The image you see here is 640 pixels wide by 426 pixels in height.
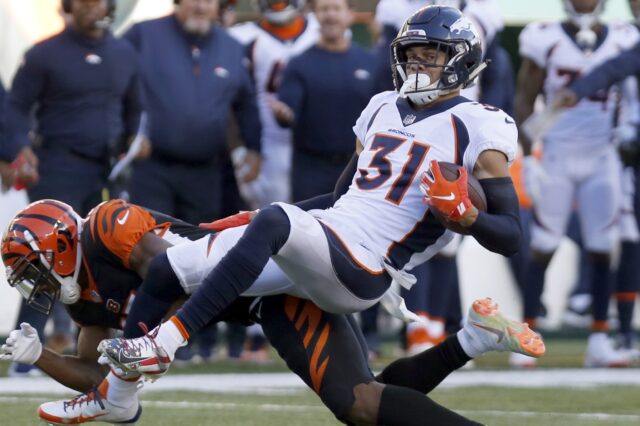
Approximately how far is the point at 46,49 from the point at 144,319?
3.16 m

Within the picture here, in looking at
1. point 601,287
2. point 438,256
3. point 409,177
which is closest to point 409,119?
point 409,177

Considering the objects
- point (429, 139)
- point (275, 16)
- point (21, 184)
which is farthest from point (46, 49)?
point (429, 139)

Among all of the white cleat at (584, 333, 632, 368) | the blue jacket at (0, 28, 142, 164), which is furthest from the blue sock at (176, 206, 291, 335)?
the white cleat at (584, 333, 632, 368)

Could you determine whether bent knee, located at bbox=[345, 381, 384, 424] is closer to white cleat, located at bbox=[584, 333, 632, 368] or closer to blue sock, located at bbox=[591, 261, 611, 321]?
white cleat, located at bbox=[584, 333, 632, 368]

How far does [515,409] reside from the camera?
602 centimetres

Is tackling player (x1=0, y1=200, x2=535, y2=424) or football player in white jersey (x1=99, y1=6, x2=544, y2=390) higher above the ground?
football player in white jersey (x1=99, y1=6, x2=544, y2=390)

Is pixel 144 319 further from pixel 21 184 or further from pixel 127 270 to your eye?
Answer: pixel 21 184

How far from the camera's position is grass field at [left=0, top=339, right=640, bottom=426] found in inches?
218

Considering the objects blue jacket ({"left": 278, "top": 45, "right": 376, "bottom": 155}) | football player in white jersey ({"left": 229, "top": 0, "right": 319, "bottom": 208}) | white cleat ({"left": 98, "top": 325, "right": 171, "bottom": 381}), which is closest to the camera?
white cleat ({"left": 98, "top": 325, "right": 171, "bottom": 381})

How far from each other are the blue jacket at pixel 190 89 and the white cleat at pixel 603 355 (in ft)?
6.67

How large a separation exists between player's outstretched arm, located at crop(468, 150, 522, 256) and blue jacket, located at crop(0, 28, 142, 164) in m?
3.40

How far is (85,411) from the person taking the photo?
4.81 m

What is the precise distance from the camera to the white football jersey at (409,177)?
15.1 feet

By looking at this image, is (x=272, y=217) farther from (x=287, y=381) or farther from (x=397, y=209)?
(x=287, y=381)
